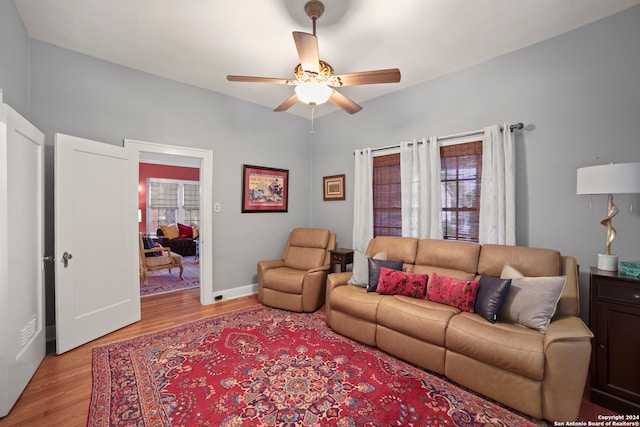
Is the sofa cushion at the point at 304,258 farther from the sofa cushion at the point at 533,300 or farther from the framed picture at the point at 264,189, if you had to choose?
the sofa cushion at the point at 533,300

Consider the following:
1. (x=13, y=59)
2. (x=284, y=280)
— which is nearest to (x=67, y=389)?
(x=284, y=280)

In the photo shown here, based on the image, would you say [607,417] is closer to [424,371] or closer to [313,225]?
[424,371]

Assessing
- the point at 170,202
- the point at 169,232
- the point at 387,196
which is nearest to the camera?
the point at 387,196

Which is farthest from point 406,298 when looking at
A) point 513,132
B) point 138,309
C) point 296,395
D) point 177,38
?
point 177,38

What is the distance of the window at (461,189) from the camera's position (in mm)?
3051

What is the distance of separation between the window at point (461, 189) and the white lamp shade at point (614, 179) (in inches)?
41.3

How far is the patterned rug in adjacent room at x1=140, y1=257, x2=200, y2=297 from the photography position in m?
4.39

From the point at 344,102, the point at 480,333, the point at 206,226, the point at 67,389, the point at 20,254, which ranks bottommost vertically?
the point at 67,389

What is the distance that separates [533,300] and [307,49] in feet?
7.82

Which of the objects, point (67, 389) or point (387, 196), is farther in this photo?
point (387, 196)

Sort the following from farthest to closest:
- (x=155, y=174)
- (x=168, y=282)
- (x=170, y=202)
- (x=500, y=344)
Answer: (x=170, y=202)
(x=155, y=174)
(x=168, y=282)
(x=500, y=344)

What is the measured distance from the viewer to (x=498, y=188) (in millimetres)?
2756

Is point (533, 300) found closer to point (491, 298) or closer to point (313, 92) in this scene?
point (491, 298)

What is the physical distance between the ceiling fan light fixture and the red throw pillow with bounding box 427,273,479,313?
189cm
